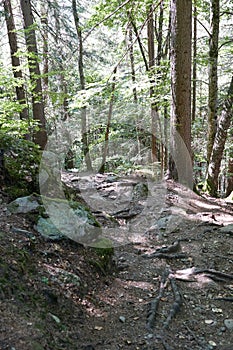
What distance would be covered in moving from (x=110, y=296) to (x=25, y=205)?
152cm

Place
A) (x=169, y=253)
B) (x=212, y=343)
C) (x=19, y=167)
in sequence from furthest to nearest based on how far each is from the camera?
(x=169, y=253) < (x=19, y=167) < (x=212, y=343)

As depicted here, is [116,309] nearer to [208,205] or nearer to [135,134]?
[208,205]

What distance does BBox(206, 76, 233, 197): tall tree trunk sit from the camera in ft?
24.3

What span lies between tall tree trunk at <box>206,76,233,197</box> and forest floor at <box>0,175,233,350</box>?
3853mm

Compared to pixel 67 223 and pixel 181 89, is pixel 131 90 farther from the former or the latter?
pixel 67 223

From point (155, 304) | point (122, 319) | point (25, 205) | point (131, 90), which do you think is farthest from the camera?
point (131, 90)

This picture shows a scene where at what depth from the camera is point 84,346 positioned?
2.39 meters

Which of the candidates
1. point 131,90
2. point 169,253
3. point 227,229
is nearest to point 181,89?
point 131,90

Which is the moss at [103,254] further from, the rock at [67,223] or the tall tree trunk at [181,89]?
the tall tree trunk at [181,89]

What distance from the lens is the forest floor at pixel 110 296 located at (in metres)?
2.39

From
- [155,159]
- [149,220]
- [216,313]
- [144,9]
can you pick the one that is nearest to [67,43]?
[144,9]

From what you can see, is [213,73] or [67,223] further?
[213,73]

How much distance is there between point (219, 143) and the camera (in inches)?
314

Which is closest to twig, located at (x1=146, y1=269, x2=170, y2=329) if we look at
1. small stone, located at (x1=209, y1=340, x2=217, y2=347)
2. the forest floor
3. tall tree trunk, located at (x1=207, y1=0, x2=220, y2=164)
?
the forest floor
